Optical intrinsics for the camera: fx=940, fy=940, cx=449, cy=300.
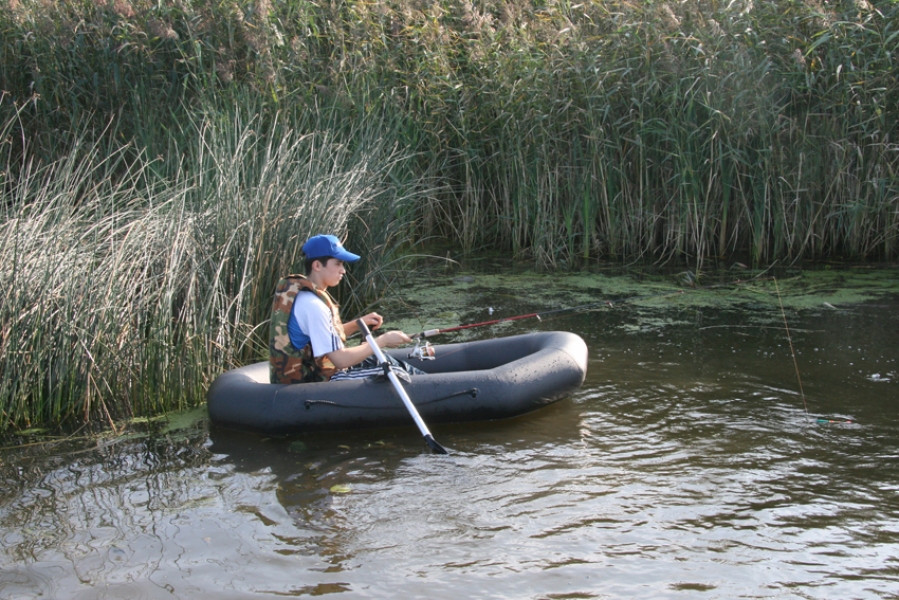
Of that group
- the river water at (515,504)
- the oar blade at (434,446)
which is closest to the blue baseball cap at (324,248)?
the river water at (515,504)

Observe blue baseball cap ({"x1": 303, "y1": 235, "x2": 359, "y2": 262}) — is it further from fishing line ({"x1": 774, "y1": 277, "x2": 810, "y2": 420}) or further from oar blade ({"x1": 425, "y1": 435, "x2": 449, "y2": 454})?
fishing line ({"x1": 774, "y1": 277, "x2": 810, "y2": 420})

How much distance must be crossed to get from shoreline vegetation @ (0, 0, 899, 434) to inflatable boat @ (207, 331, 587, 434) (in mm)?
1050

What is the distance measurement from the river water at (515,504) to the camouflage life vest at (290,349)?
365 mm

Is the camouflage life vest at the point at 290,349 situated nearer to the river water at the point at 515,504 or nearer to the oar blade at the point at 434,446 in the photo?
the river water at the point at 515,504

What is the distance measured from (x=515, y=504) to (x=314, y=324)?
149cm

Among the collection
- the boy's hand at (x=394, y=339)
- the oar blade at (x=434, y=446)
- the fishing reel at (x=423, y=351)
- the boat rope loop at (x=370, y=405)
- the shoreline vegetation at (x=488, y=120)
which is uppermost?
the shoreline vegetation at (x=488, y=120)

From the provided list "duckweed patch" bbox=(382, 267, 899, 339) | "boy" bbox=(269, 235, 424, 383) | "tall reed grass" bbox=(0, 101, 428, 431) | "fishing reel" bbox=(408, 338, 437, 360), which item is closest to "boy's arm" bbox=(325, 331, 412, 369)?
"boy" bbox=(269, 235, 424, 383)

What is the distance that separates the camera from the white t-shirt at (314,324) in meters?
4.67

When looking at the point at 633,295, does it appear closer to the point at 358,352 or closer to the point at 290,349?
the point at 358,352

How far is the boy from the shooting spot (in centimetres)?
468

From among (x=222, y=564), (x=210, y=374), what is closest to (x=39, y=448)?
(x=210, y=374)

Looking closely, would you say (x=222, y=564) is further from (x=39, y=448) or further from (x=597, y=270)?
(x=597, y=270)

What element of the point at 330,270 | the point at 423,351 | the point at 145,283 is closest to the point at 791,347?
the point at 423,351

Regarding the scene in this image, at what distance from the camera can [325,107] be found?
7.78 metres
